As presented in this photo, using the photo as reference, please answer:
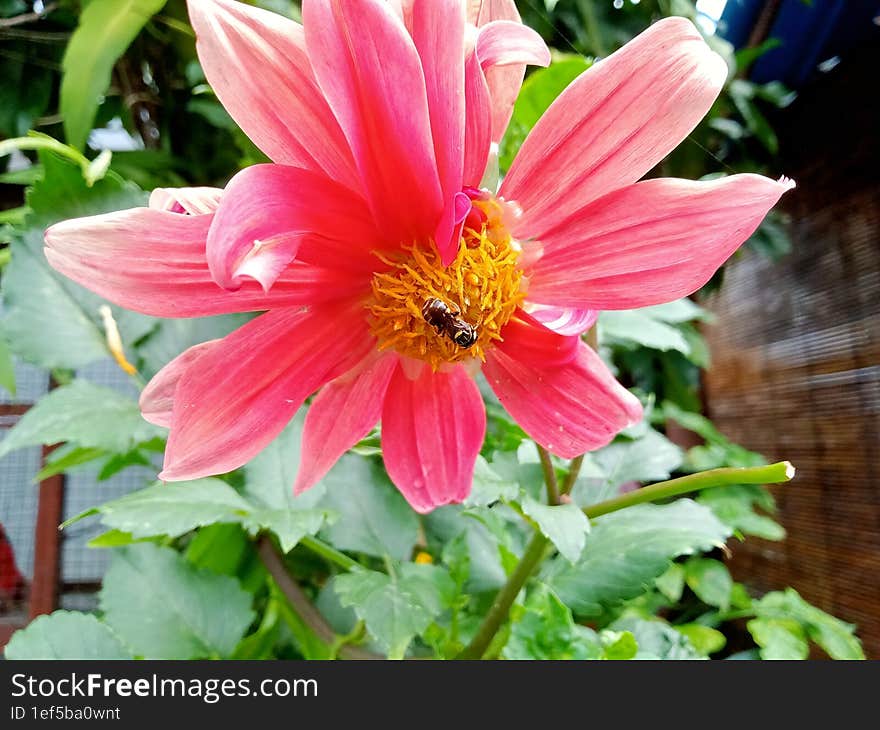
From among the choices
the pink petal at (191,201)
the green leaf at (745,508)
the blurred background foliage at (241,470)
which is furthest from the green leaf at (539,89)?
the green leaf at (745,508)

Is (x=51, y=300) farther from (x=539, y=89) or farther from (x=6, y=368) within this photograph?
(x=539, y=89)

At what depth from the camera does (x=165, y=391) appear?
16cm

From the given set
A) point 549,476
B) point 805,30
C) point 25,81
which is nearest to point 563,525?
point 549,476

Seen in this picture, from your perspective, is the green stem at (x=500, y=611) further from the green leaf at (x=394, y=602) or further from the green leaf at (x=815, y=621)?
the green leaf at (x=815, y=621)

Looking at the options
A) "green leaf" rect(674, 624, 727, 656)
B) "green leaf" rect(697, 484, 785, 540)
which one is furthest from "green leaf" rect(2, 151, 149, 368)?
"green leaf" rect(674, 624, 727, 656)

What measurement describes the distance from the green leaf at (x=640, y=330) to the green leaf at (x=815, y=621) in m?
0.23

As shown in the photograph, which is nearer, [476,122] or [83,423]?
[476,122]

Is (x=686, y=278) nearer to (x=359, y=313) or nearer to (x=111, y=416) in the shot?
(x=359, y=313)

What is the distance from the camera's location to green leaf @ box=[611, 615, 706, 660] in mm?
376

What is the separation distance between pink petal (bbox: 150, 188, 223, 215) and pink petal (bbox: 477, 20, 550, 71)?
7 cm

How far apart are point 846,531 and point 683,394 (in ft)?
0.94

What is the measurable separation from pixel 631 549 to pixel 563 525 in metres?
0.12
